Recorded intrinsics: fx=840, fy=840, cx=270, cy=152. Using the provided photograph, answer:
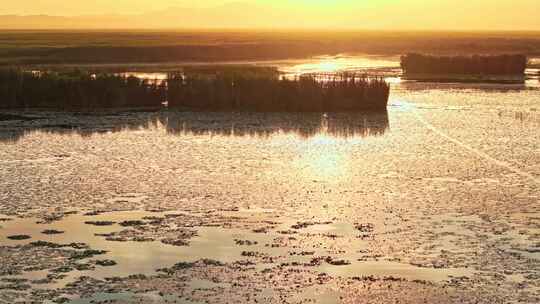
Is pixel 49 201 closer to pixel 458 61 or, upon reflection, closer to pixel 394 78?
pixel 394 78

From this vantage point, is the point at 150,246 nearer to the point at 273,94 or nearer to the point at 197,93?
the point at 273,94

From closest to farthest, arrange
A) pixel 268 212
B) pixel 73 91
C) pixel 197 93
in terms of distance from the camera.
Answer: pixel 268 212, pixel 73 91, pixel 197 93

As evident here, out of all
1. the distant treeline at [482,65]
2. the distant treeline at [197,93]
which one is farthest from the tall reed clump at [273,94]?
the distant treeline at [482,65]

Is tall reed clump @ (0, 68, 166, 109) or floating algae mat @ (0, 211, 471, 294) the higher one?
tall reed clump @ (0, 68, 166, 109)

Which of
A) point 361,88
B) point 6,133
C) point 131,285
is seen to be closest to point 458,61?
point 361,88

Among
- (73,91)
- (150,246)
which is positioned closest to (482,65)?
(73,91)

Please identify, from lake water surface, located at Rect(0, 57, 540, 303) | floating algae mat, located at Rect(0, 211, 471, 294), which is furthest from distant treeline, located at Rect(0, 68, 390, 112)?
floating algae mat, located at Rect(0, 211, 471, 294)

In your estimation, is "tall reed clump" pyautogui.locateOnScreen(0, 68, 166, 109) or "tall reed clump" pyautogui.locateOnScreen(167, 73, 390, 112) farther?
"tall reed clump" pyautogui.locateOnScreen(167, 73, 390, 112)

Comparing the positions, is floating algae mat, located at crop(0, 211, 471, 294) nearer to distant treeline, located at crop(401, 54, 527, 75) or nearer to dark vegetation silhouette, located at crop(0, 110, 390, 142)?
dark vegetation silhouette, located at crop(0, 110, 390, 142)
